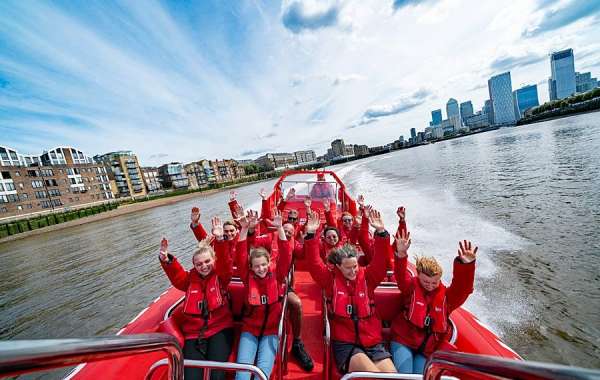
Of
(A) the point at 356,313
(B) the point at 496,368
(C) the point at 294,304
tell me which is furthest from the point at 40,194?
(B) the point at 496,368

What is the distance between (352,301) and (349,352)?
407mm

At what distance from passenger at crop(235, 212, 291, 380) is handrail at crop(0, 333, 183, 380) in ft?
3.67

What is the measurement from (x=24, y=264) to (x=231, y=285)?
617 inches

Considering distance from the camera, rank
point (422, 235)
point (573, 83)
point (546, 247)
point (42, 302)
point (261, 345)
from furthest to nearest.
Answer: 1. point (573, 83)
2. point (42, 302)
3. point (422, 235)
4. point (546, 247)
5. point (261, 345)

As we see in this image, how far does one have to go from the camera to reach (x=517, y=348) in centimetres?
319

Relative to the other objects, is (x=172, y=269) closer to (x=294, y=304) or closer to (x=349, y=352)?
(x=294, y=304)

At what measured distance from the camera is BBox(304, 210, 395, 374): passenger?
7.02ft

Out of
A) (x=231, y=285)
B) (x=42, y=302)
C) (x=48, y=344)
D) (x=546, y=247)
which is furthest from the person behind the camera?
(x=42, y=302)

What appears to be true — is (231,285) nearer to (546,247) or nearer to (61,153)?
(546,247)

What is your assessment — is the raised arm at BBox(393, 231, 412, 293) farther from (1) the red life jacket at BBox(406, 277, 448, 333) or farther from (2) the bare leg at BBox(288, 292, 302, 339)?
(2) the bare leg at BBox(288, 292, 302, 339)

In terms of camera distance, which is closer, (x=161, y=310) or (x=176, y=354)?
(x=176, y=354)

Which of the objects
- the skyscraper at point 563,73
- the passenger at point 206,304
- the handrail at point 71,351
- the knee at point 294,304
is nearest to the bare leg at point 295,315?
the knee at point 294,304

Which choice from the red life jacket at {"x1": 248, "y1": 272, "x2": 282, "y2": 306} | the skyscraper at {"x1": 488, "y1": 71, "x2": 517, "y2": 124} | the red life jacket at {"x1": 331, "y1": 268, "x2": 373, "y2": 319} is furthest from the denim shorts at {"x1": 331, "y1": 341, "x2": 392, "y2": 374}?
the skyscraper at {"x1": 488, "y1": 71, "x2": 517, "y2": 124}

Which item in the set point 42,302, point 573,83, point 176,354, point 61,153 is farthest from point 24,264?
point 573,83
